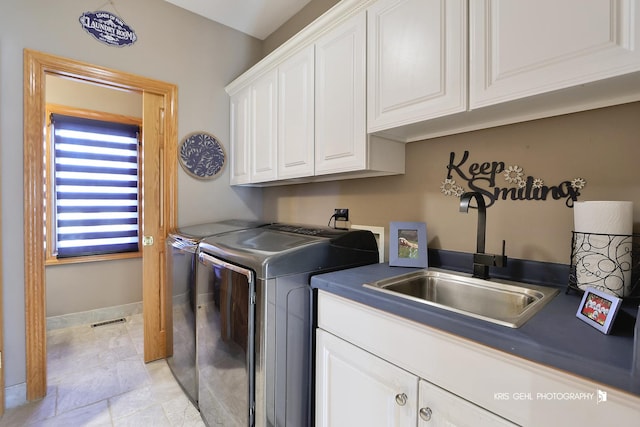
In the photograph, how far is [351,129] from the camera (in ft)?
4.74

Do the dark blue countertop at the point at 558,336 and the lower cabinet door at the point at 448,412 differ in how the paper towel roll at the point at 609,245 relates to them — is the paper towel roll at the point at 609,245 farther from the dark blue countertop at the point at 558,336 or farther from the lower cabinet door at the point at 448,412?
the lower cabinet door at the point at 448,412

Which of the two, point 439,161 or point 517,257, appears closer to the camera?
point 517,257

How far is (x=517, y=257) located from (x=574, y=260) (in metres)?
0.20

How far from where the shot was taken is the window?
286cm

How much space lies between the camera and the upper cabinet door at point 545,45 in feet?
2.51

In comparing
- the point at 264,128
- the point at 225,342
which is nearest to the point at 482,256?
the point at 225,342

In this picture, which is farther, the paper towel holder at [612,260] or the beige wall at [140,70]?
the beige wall at [140,70]

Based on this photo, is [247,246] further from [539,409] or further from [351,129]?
[539,409]

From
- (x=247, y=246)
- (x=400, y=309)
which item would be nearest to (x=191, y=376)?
(x=247, y=246)

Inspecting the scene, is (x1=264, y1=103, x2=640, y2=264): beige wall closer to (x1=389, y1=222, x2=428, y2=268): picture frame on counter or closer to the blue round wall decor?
(x1=389, y1=222, x2=428, y2=268): picture frame on counter

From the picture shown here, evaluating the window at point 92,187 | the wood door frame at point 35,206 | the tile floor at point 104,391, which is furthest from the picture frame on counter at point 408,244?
the window at point 92,187

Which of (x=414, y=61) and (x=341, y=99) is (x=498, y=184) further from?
(x=341, y=99)

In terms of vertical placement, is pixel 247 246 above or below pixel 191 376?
above

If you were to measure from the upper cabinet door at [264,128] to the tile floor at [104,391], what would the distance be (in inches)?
61.2
